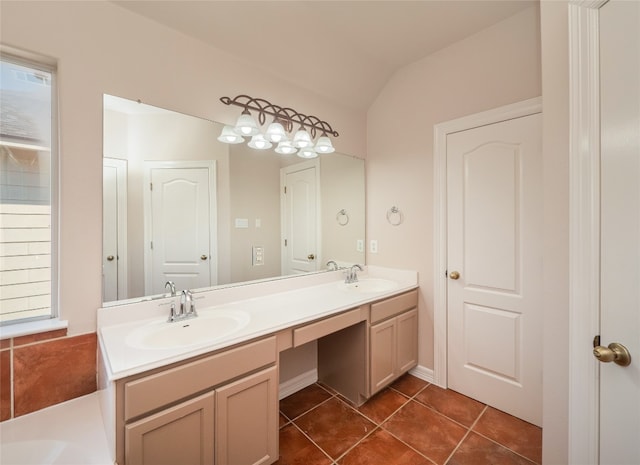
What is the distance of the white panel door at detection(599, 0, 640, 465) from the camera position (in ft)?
2.68

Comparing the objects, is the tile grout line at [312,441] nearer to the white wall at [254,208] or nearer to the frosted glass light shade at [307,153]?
the white wall at [254,208]

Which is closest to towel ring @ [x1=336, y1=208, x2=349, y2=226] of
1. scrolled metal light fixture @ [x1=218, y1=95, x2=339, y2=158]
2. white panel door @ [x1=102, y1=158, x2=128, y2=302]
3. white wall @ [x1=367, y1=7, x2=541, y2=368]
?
white wall @ [x1=367, y1=7, x2=541, y2=368]

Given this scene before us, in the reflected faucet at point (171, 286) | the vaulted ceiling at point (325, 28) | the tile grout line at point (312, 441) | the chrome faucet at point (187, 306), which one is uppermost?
the vaulted ceiling at point (325, 28)

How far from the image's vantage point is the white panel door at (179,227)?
1538 mm

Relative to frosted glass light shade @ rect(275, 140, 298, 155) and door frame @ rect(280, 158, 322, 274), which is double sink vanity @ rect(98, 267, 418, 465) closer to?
door frame @ rect(280, 158, 322, 274)

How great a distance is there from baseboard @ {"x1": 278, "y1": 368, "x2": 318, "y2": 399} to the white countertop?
71 cm

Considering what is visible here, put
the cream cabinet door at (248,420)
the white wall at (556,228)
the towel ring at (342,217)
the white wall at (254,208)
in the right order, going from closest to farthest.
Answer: the white wall at (556,228) < the cream cabinet door at (248,420) < the white wall at (254,208) < the towel ring at (342,217)

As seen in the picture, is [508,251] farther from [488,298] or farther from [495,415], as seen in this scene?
[495,415]

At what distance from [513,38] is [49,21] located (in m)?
2.56

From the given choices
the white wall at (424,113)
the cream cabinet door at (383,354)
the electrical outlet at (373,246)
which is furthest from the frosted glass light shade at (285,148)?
the cream cabinet door at (383,354)

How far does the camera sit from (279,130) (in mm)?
1862

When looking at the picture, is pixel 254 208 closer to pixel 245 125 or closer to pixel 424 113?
pixel 245 125

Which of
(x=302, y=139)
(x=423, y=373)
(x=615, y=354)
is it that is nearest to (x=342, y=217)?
(x=302, y=139)

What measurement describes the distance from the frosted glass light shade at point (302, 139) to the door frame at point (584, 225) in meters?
1.46
